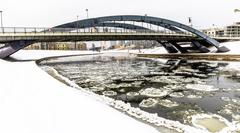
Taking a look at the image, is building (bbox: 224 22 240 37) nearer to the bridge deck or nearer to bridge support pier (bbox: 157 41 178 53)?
bridge support pier (bbox: 157 41 178 53)

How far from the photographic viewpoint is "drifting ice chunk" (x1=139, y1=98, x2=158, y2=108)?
14746 mm

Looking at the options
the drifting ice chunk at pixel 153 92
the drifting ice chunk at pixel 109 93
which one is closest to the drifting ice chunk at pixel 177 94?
the drifting ice chunk at pixel 153 92

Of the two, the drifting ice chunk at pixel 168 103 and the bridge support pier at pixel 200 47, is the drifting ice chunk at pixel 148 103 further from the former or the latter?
the bridge support pier at pixel 200 47

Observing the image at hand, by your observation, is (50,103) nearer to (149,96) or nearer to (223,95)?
(149,96)

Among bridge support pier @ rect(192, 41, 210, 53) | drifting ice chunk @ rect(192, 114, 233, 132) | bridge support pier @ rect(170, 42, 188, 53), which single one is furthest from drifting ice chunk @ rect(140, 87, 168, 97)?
bridge support pier @ rect(170, 42, 188, 53)

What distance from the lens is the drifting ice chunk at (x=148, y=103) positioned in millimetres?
14746

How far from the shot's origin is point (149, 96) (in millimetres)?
17469

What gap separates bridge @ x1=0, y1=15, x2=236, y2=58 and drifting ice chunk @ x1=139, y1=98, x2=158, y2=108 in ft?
111

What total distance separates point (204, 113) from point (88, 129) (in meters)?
6.44

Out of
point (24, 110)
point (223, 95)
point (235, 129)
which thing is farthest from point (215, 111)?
point (24, 110)

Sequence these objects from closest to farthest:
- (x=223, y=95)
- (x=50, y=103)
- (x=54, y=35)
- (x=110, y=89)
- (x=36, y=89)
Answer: (x=50, y=103) → (x=36, y=89) → (x=223, y=95) → (x=110, y=89) → (x=54, y=35)

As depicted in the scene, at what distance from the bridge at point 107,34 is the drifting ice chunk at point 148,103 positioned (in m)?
33.8

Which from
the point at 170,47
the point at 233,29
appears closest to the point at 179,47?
the point at 170,47

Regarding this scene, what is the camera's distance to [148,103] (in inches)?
601
